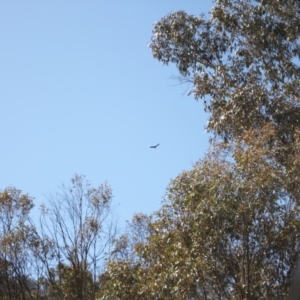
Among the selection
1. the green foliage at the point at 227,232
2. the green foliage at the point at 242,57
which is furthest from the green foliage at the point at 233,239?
the green foliage at the point at 242,57

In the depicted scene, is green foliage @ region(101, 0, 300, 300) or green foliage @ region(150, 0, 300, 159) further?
green foliage @ region(150, 0, 300, 159)

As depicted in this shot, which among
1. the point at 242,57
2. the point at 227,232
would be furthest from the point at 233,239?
the point at 242,57

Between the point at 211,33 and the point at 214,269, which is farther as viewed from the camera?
the point at 211,33

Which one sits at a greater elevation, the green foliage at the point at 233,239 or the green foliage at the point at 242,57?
the green foliage at the point at 242,57

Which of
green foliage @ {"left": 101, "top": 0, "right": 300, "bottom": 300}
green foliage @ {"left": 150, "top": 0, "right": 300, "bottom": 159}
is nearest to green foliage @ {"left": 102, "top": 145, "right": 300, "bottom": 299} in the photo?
green foliage @ {"left": 101, "top": 0, "right": 300, "bottom": 300}

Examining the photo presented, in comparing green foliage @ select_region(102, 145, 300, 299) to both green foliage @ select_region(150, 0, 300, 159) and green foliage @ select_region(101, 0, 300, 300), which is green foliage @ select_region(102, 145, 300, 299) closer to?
green foliage @ select_region(101, 0, 300, 300)

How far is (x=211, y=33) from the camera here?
19.0m

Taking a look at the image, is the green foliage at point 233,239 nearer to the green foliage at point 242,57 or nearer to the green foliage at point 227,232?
the green foliage at point 227,232

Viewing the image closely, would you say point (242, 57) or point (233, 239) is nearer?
point (233, 239)

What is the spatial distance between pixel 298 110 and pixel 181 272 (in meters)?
6.54

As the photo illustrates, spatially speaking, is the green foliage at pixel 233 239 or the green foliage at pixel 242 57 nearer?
the green foliage at pixel 233 239

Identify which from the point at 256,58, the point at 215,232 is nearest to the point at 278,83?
the point at 256,58

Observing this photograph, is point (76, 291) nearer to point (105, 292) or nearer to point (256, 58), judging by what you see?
point (105, 292)

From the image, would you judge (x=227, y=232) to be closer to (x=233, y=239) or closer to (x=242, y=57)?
(x=233, y=239)
